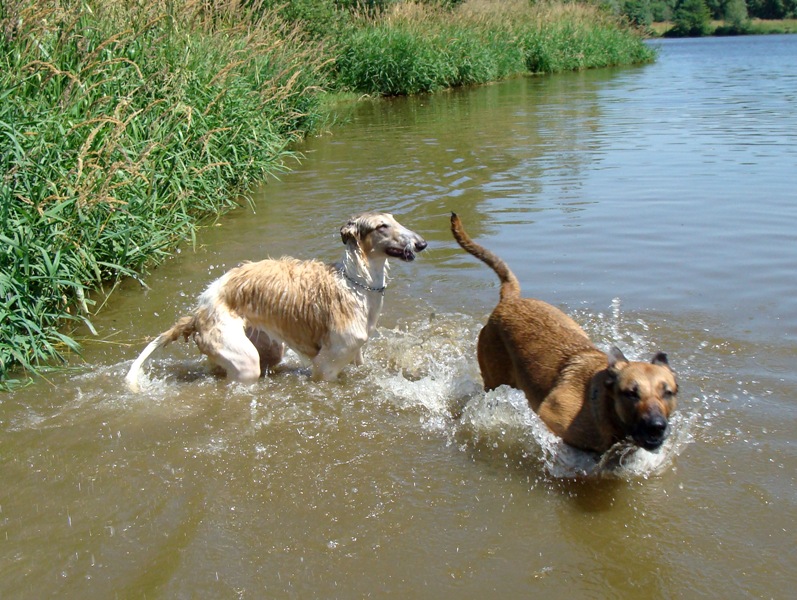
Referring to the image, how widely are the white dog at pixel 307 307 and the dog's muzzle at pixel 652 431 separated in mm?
2448

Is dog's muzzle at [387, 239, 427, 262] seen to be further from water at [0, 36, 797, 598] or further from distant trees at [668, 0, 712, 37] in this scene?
distant trees at [668, 0, 712, 37]

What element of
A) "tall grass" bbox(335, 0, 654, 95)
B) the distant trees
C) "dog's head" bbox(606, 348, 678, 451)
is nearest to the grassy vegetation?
"dog's head" bbox(606, 348, 678, 451)

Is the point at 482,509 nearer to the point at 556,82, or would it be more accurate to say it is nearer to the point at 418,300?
the point at 418,300

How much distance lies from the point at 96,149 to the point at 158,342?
8.31 feet

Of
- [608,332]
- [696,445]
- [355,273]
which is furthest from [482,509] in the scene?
[608,332]

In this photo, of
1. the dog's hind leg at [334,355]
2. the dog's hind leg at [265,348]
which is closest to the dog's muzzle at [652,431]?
the dog's hind leg at [334,355]

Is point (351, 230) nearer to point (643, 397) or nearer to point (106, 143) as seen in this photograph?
point (643, 397)

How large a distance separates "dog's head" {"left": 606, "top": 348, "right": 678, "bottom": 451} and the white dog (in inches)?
83.0

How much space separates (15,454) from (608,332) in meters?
4.53

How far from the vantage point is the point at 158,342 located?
243 inches

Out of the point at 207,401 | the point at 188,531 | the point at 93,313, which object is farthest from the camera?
the point at 93,313

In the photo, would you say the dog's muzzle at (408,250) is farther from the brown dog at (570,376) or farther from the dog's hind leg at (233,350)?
the dog's hind leg at (233,350)

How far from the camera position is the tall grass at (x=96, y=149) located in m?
6.44

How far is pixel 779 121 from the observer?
17422 millimetres
